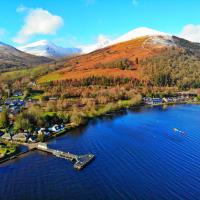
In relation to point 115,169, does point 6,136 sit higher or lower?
higher

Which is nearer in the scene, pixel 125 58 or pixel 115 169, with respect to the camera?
pixel 115 169

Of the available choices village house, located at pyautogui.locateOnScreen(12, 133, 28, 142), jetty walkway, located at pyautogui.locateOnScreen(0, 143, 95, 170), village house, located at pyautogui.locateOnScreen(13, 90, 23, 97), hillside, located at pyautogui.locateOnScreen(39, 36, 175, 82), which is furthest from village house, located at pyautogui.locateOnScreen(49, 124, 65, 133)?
hillside, located at pyautogui.locateOnScreen(39, 36, 175, 82)

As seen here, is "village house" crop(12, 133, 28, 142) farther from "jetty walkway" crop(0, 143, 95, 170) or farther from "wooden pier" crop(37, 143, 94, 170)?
"wooden pier" crop(37, 143, 94, 170)

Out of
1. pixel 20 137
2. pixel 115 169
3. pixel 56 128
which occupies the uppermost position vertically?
pixel 56 128

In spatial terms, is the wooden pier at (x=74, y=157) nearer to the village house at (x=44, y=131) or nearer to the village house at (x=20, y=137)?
the village house at (x=20, y=137)

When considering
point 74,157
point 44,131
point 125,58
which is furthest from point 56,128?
point 125,58

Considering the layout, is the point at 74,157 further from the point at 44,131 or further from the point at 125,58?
the point at 125,58
